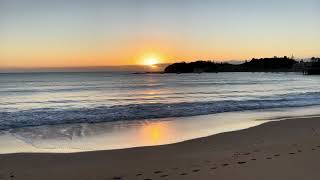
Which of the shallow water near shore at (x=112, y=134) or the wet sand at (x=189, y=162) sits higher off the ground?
the wet sand at (x=189, y=162)

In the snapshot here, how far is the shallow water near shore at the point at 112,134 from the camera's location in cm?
1122

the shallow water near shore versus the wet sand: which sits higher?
the wet sand

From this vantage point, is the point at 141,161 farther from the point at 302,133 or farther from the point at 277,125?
the point at 277,125

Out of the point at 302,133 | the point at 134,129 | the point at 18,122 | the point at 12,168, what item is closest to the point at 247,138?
the point at 302,133

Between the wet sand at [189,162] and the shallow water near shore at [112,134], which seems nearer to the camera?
the wet sand at [189,162]

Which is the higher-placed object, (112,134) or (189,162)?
(189,162)

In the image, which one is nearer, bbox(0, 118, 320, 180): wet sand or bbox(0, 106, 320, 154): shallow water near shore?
bbox(0, 118, 320, 180): wet sand

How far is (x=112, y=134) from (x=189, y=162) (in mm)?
5495

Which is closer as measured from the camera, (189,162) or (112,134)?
(189,162)

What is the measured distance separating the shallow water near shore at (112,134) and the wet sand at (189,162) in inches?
44.2

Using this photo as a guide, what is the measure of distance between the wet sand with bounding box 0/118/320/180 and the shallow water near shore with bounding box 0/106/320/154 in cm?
112

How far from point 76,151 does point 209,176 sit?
4309 mm

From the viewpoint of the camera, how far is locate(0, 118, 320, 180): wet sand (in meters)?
7.30

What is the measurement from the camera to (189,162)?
331 inches
